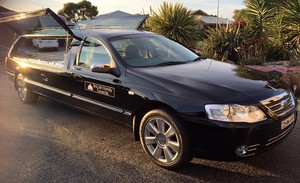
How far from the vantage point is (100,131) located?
464 centimetres

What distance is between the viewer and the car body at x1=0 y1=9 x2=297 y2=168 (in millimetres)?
2982

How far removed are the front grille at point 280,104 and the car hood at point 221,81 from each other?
51 mm

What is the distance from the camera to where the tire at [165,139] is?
10.4ft

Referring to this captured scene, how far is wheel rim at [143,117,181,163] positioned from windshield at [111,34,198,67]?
34.2 inches

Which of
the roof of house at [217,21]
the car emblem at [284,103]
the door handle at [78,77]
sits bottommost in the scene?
the door handle at [78,77]

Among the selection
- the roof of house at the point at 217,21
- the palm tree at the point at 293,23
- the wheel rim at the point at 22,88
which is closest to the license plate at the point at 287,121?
the wheel rim at the point at 22,88

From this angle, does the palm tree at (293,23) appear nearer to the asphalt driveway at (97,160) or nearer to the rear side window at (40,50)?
the asphalt driveway at (97,160)

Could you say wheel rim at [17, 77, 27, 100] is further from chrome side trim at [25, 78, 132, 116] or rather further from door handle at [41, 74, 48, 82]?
door handle at [41, 74, 48, 82]

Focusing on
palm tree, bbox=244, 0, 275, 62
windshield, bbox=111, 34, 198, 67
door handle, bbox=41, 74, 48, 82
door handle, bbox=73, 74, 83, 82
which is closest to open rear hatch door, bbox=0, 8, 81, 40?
door handle, bbox=41, 74, 48, 82

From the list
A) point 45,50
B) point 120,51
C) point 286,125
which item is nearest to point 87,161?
point 120,51

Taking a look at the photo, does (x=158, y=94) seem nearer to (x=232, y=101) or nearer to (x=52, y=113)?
(x=232, y=101)

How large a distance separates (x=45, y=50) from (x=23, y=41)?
37.5 inches

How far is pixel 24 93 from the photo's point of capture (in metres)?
6.31

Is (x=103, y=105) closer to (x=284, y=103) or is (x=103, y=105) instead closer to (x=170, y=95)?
(x=170, y=95)
